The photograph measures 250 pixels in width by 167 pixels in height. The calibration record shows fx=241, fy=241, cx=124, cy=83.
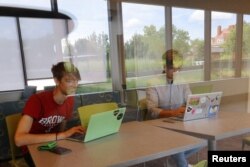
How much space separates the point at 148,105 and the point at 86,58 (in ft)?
11.0

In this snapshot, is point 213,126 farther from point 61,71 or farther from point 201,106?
point 61,71

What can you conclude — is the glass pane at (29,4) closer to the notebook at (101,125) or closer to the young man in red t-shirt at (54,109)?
the young man in red t-shirt at (54,109)

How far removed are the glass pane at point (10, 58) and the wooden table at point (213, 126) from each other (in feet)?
13.4

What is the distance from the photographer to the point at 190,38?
5.15m

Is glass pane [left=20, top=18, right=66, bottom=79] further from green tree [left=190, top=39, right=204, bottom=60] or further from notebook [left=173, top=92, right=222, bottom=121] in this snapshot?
→ notebook [left=173, top=92, right=222, bottom=121]

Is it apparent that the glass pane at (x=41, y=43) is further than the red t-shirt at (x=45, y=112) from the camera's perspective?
Yes

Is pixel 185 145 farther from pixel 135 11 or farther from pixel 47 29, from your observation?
pixel 47 29

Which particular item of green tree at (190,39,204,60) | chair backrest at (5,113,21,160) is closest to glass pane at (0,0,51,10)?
green tree at (190,39,204,60)

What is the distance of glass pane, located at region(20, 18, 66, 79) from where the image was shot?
205 inches

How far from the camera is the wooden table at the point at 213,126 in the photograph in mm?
1553

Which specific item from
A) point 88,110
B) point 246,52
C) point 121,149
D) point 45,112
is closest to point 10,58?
point 88,110

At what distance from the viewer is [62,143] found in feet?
4.87

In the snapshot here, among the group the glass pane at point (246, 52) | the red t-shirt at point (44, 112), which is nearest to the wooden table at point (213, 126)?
the red t-shirt at point (44, 112)

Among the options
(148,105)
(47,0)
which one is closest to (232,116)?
(148,105)
